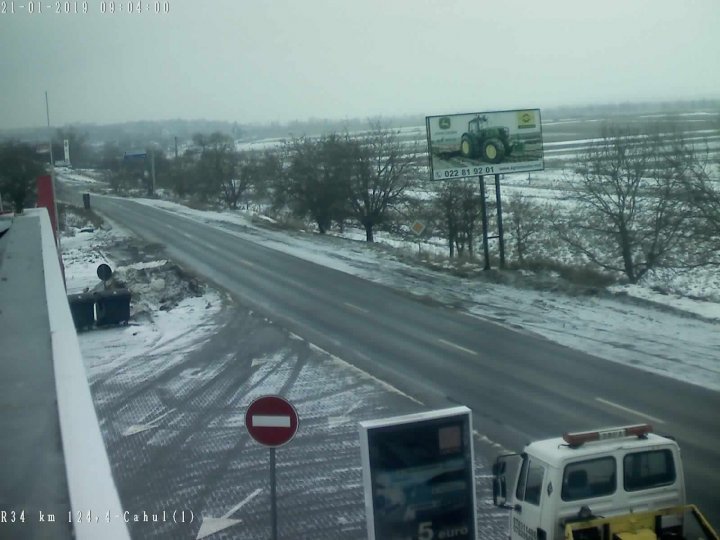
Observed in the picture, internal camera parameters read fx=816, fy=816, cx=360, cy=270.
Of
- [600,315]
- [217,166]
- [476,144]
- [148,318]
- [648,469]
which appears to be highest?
[217,166]

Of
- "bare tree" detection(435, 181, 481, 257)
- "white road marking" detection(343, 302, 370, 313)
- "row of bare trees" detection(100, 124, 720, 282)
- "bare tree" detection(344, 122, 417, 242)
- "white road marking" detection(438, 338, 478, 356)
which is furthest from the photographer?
"bare tree" detection(344, 122, 417, 242)

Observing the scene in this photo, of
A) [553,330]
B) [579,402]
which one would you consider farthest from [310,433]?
[553,330]

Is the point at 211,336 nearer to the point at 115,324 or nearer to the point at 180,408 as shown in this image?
the point at 115,324

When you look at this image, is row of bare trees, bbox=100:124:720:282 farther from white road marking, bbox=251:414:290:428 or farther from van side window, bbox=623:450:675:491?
white road marking, bbox=251:414:290:428

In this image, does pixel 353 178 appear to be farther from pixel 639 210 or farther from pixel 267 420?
pixel 267 420

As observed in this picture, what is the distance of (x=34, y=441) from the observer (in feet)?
15.4

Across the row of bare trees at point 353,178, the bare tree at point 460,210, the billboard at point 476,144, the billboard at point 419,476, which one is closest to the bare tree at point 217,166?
the row of bare trees at point 353,178

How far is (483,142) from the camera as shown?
1024 inches

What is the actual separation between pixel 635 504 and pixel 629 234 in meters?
Result: 21.6

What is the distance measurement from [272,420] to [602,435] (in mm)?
2722

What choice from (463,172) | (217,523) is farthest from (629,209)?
(217,523)

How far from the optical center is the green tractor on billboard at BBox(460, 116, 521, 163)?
2589 centimetres

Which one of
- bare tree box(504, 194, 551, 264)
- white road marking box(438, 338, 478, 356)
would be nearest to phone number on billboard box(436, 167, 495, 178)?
bare tree box(504, 194, 551, 264)

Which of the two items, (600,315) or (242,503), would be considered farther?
(600,315)
